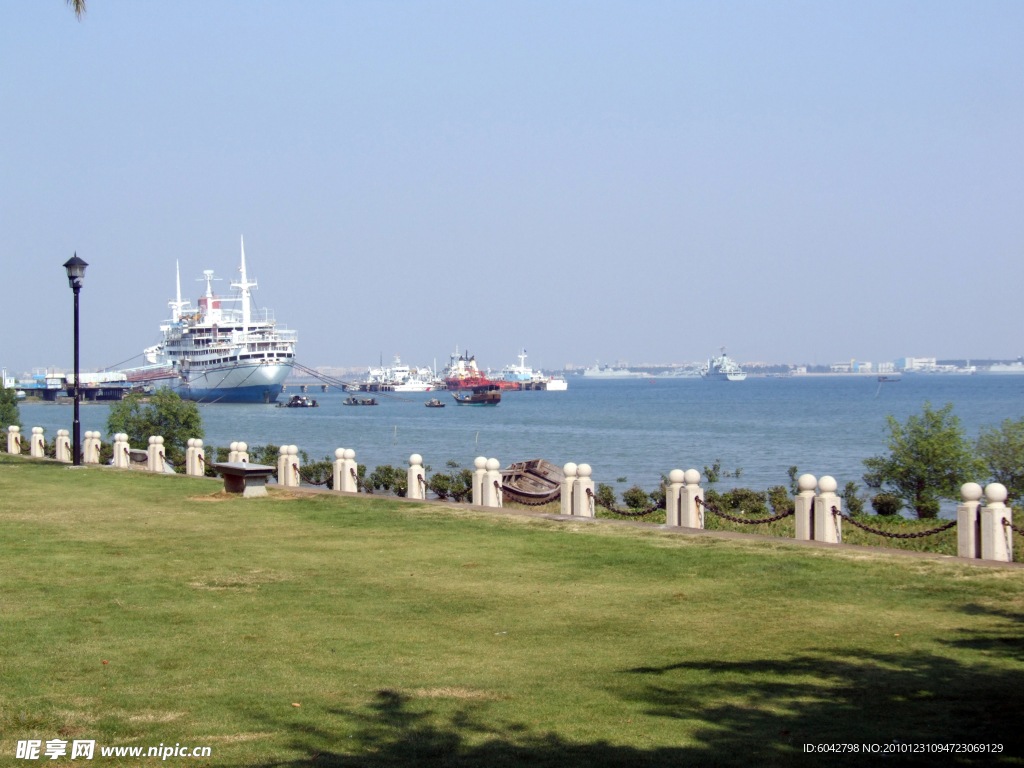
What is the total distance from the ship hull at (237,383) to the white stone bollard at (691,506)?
12768 centimetres

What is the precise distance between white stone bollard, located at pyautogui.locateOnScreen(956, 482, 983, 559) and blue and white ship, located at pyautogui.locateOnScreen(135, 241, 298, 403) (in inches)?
5170

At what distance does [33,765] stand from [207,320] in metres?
144

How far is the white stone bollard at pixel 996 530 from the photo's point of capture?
465 inches

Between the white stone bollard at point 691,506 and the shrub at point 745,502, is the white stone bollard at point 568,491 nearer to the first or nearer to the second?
the white stone bollard at point 691,506

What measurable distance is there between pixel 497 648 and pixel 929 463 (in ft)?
51.8

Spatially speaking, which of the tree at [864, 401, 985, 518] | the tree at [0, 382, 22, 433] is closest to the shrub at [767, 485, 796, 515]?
the tree at [864, 401, 985, 518]

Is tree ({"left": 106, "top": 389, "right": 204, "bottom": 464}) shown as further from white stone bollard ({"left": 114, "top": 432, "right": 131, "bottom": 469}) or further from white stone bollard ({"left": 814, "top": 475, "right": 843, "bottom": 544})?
white stone bollard ({"left": 814, "top": 475, "right": 843, "bottom": 544})

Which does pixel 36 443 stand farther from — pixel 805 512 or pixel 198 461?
pixel 805 512

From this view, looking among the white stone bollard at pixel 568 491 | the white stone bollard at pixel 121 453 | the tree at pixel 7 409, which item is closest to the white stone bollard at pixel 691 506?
→ the white stone bollard at pixel 568 491

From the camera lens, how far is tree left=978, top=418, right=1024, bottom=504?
68.4ft

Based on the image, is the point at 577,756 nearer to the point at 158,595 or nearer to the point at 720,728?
the point at 720,728

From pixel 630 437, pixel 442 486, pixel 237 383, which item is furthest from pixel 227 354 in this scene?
pixel 442 486

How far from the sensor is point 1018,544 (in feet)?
46.3

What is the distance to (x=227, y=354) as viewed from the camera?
139125 millimetres
